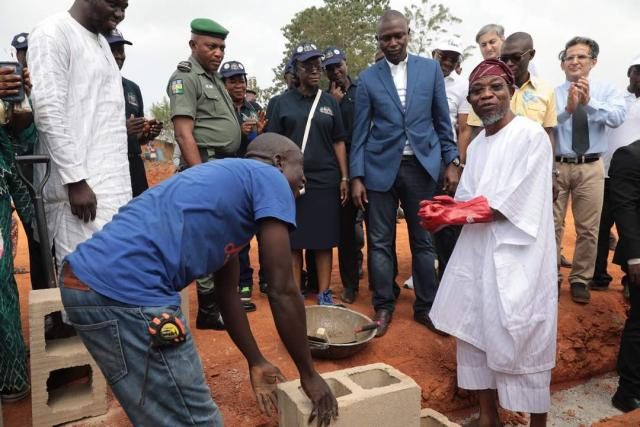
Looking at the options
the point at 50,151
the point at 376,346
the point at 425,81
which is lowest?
the point at 376,346

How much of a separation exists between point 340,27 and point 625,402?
21134 mm

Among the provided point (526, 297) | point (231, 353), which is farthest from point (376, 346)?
point (526, 297)

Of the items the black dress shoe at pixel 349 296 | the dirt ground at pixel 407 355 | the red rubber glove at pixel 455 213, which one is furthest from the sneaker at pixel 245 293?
the red rubber glove at pixel 455 213

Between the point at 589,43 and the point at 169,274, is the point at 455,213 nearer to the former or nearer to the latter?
the point at 169,274

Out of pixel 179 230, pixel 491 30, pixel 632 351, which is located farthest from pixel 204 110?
pixel 632 351

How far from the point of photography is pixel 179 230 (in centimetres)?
172

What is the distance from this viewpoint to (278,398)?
239 centimetres

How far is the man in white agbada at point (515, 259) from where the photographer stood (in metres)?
2.81

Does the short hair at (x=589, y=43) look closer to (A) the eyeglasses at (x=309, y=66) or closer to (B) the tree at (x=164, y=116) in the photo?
(A) the eyeglasses at (x=309, y=66)

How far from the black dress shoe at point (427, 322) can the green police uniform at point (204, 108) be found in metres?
1.98

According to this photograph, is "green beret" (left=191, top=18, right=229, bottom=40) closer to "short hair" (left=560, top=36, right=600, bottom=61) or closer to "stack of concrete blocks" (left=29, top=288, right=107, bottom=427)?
"stack of concrete blocks" (left=29, top=288, right=107, bottom=427)

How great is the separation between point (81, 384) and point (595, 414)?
A: 12.3 feet

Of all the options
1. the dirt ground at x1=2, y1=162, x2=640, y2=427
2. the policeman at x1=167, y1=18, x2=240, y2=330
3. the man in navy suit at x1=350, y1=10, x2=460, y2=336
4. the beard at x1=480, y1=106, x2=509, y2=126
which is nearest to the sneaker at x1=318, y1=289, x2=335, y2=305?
the dirt ground at x1=2, y1=162, x2=640, y2=427

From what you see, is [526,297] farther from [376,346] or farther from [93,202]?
[93,202]
